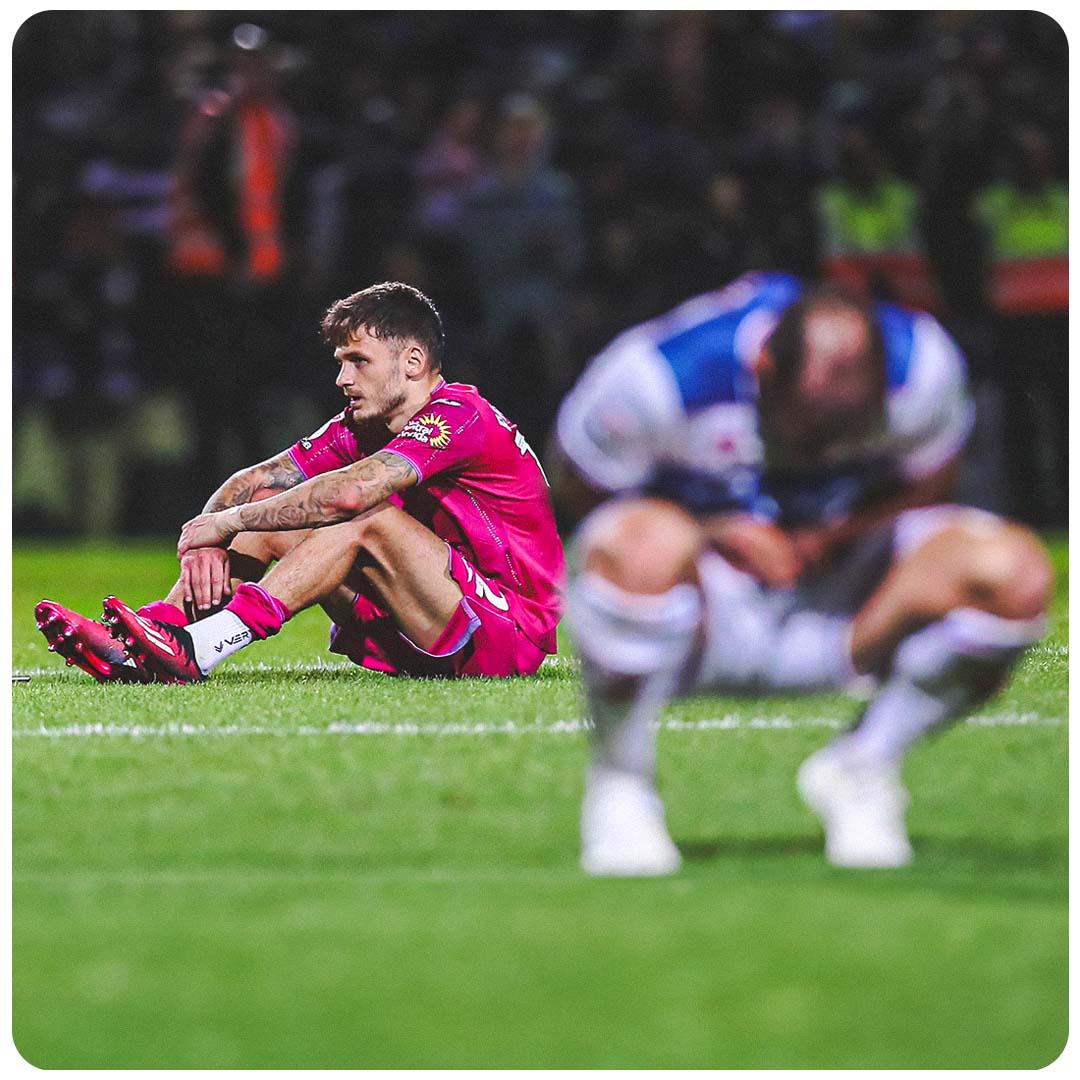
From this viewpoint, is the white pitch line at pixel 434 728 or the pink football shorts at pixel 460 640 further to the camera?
the pink football shorts at pixel 460 640

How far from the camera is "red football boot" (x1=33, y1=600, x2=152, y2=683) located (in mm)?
4926

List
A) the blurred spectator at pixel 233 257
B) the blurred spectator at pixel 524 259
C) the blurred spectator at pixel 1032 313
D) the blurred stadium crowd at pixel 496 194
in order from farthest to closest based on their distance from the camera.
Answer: the blurred spectator at pixel 524 259 < the blurred stadium crowd at pixel 496 194 < the blurred spectator at pixel 233 257 < the blurred spectator at pixel 1032 313

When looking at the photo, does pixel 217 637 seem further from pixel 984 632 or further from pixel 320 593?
pixel 984 632

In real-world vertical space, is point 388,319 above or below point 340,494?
above

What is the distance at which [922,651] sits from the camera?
10.8 ft

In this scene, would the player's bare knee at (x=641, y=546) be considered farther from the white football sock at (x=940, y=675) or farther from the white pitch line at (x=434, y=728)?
the white pitch line at (x=434, y=728)

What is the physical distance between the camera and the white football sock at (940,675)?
3232mm

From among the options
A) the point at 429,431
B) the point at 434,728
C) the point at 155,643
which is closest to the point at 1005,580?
the point at 434,728

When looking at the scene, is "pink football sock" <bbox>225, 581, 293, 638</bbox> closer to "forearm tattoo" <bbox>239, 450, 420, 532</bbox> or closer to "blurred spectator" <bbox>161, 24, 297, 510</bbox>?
"forearm tattoo" <bbox>239, 450, 420, 532</bbox>

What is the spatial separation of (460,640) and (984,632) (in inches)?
80.0

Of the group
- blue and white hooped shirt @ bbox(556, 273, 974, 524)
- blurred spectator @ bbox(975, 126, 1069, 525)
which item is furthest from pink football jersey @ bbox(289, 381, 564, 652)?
blurred spectator @ bbox(975, 126, 1069, 525)

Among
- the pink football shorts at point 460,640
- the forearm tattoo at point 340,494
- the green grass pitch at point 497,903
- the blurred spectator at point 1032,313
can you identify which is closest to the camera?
the green grass pitch at point 497,903

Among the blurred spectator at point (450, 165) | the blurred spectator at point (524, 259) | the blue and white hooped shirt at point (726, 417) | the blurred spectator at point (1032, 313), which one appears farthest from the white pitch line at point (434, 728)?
the blurred spectator at point (450, 165)

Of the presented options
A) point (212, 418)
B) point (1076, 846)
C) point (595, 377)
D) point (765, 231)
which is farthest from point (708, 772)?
point (212, 418)
